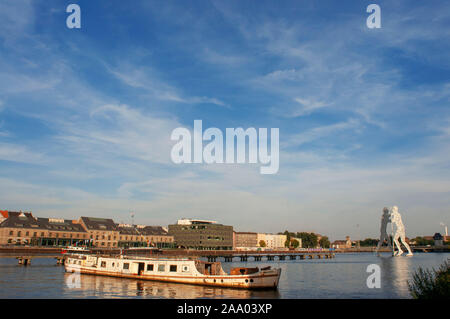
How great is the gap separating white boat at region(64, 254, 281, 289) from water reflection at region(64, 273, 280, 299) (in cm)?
117

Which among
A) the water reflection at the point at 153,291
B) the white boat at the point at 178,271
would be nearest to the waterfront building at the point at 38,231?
the white boat at the point at 178,271

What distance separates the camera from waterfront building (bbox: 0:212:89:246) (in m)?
163

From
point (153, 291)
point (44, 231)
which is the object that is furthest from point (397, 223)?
point (44, 231)

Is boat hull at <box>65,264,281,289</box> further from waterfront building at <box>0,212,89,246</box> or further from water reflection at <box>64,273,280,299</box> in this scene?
waterfront building at <box>0,212,89,246</box>

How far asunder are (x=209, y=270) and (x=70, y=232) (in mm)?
149695

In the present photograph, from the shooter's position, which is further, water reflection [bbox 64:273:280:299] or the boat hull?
the boat hull

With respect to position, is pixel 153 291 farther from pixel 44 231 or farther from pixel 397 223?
pixel 397 223

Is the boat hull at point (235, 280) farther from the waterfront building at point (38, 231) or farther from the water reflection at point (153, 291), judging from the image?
the waterfront building at point (38, 231)

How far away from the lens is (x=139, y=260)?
70375 millimetres

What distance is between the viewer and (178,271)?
6359cm

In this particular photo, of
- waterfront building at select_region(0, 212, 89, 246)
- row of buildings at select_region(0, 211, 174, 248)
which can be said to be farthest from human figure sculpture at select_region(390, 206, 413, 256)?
waterfront building at select_region(0, 212, 89, 246)

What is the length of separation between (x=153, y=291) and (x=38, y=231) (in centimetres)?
14740
